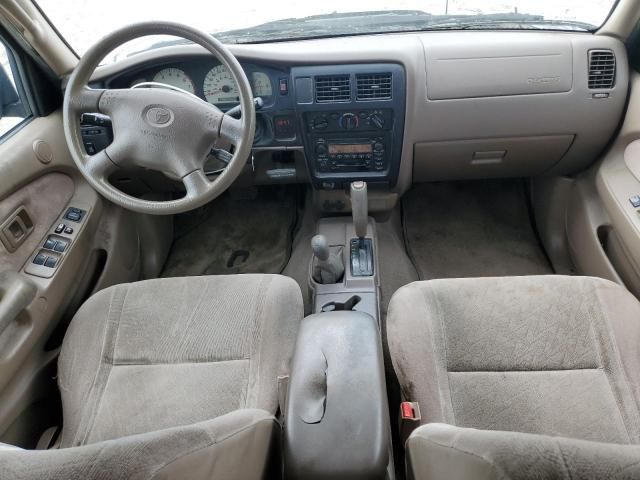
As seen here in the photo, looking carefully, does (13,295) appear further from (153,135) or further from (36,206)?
(153,135)

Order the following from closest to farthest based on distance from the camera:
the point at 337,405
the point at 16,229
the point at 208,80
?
the point at 337,405 → the point at 16,229 → the point at 208,80

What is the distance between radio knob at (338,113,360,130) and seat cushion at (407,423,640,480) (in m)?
1.21

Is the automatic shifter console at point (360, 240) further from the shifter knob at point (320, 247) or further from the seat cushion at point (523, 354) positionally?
the seat cushion at point (523, 354)

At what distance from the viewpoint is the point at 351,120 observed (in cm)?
165

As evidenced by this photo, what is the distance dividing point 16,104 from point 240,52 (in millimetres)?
774

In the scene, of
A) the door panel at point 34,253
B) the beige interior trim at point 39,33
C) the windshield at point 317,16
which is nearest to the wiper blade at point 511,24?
the windshield at point 317,16

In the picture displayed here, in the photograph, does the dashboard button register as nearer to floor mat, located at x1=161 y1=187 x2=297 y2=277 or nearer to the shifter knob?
the shifter knob

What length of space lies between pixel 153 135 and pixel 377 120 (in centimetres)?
76

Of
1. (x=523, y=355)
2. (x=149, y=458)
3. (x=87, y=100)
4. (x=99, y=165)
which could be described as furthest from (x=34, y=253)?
(x=523, y=355)

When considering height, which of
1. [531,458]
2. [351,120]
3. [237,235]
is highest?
[531,458]

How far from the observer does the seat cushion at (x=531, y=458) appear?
1.79ft

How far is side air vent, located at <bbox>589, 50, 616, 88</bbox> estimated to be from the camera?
1.55 metres

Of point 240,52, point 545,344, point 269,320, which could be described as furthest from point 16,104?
point 545,344

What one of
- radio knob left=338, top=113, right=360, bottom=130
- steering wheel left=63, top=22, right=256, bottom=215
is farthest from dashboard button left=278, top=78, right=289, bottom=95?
steering wheel left=63, top=22, right=256, bottom=215
